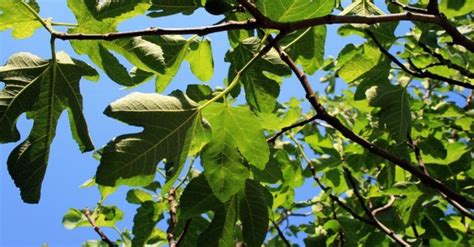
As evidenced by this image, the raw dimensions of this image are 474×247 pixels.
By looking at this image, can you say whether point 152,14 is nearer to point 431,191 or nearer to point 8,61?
point 8,61

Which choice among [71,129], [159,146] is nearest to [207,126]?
[159,146]

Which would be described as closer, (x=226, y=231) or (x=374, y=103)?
(x=226, y=231)

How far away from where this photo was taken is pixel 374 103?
6.23 ft

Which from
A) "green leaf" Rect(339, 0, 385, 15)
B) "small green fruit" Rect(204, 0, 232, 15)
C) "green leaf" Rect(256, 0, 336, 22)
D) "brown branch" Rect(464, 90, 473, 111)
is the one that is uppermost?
"brown branch" Rect(464, 90, 473, 111)

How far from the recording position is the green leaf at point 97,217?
281cm

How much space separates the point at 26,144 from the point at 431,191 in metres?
1.64

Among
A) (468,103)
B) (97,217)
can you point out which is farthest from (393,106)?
(97,217)

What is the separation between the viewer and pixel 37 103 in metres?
1.42

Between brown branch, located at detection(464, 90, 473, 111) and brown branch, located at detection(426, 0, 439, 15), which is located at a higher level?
brown branch, located at detection(464, 90, 473, 111)

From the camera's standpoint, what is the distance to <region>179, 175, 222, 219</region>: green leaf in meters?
1.66

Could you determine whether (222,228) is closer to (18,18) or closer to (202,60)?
(202,60)

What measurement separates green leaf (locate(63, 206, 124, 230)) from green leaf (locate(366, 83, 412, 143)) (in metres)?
1.62

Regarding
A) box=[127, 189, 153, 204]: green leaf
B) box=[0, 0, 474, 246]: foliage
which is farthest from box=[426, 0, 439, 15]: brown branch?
box=[127, 189, 153, 204]: green leaf

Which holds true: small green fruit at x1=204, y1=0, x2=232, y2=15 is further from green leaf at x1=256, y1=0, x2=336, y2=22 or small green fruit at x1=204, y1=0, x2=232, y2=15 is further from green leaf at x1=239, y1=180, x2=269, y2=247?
green leaf at x1=239, y1=180, x2=269, y2=247
